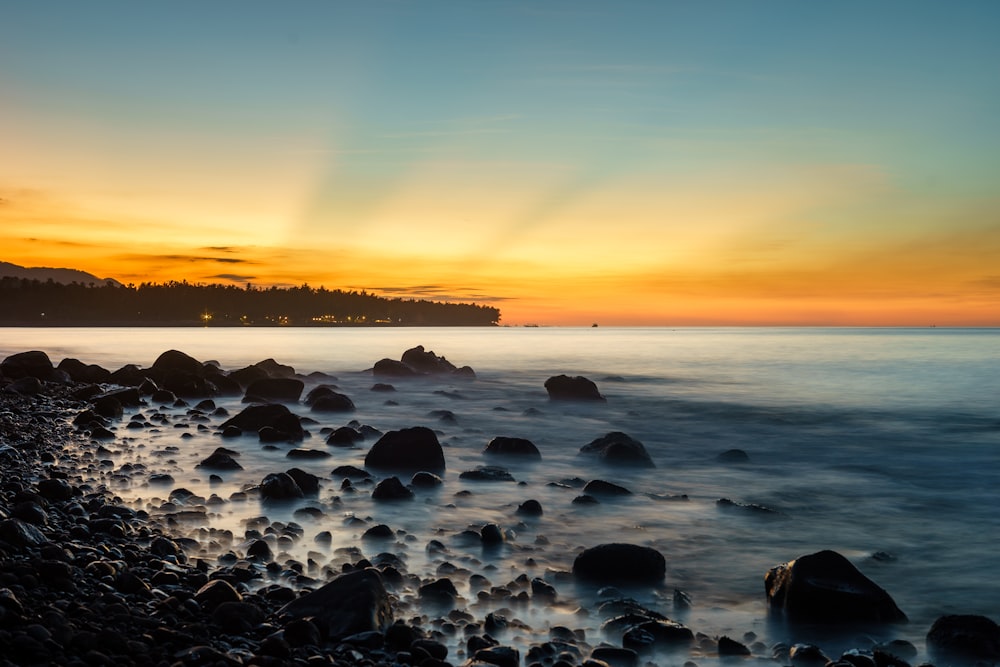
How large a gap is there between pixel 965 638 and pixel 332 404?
19.7 meters

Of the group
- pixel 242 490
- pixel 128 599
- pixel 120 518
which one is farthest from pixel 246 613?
pixel 242 490

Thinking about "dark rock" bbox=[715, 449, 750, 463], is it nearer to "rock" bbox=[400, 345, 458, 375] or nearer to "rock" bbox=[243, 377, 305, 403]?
"rock" bbox=[243, 377, 305, 403]

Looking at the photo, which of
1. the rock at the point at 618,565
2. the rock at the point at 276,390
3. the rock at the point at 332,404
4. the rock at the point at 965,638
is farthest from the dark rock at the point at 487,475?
the rock at the point at 276,390

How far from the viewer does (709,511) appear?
441 inches

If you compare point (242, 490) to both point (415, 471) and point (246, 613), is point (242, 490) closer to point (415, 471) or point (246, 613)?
point (415, 471)

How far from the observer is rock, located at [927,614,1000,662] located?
5.85 m

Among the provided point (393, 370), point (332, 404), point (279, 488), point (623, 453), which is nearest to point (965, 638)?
point (279, 488)

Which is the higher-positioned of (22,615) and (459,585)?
(22,615)

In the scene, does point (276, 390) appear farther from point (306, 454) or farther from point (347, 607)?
point (347, 607)

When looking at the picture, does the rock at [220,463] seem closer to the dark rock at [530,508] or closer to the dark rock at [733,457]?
the dark rock at [530,508]

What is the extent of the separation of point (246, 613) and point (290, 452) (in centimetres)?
901

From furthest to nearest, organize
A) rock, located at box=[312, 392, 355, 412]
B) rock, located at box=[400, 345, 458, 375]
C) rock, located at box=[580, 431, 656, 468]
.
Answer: rock, located at box=[400, 345, 458, 375], rock, located at box=[312, 392, 355, 412], rock, located at box=[580, 431, 656, 468]

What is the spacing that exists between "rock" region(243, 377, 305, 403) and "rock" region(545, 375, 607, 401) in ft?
32.3

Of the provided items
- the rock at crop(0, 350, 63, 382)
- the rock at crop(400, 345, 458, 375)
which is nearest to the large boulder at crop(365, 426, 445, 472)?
the rock at crop(0, 350, 63, 382)
